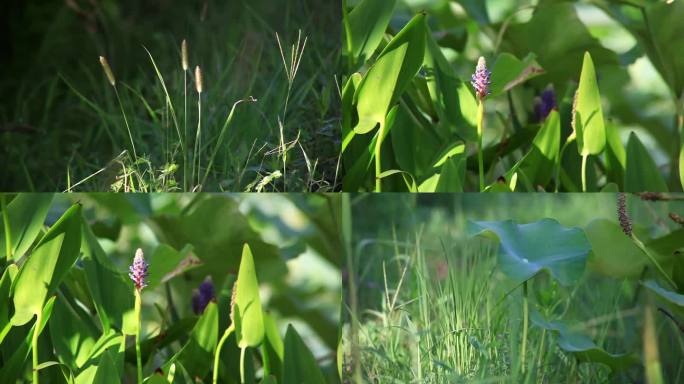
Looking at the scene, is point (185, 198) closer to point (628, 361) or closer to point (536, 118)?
point (536, 118)

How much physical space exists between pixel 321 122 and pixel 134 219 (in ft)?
1.30

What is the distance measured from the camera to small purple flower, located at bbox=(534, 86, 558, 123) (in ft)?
5.41

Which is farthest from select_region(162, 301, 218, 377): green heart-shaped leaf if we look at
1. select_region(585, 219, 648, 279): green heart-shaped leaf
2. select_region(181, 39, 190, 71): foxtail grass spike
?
select_region(585, 219, 648, 279): green heart-shaped leaf

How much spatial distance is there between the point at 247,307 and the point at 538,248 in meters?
0.53

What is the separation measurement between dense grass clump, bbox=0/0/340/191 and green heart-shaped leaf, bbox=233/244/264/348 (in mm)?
154

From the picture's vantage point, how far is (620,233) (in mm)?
1531

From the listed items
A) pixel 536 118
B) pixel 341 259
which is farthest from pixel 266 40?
pixel 536 118

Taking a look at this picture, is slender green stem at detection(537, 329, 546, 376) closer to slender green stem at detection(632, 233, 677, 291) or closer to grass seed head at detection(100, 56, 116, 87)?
slender green stem at detection(632, 233, 677, 291)

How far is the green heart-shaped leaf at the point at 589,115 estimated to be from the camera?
1.54m

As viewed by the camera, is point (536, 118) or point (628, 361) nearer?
point (628, 361)

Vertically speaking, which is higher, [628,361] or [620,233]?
[620,233]

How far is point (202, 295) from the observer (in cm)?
155

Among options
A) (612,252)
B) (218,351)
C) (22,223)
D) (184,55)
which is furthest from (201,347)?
(612,252)

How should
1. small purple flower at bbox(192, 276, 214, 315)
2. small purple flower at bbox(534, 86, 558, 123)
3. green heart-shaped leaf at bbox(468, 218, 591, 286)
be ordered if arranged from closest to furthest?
green heart-shaped leaf at bbox(468, 218, 591, 286), small purple flower at bbox(192, 276, 214, 315), small purple flower at bbox(534, 86, 558, 123)
